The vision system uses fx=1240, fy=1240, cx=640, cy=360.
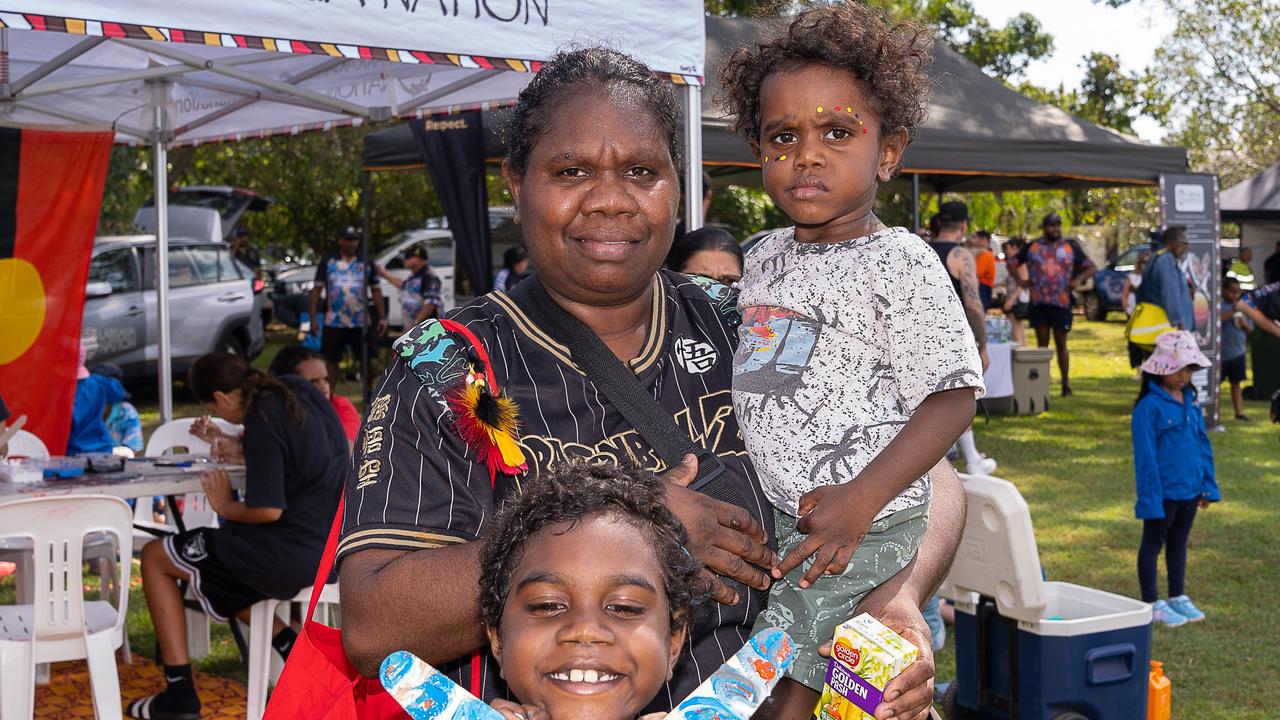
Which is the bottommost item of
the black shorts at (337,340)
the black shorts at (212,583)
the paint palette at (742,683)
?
the black shorts at (212,583)

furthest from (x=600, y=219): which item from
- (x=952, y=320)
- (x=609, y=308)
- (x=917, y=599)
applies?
(x=917, y=599)

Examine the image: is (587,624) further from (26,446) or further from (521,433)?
(26,446)

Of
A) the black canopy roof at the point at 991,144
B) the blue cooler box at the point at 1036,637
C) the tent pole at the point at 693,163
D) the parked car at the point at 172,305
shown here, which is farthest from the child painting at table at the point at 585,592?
the parked car at the point at 172,305

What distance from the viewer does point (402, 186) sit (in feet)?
75.2

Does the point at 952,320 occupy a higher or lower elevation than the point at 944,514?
higher

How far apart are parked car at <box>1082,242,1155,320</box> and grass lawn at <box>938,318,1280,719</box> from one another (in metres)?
11.6

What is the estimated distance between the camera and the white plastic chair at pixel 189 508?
6070 millimetres

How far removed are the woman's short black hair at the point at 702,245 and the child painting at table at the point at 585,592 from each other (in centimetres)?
232

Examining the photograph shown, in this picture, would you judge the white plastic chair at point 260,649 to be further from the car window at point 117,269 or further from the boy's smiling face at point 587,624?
the car window at point 117,269

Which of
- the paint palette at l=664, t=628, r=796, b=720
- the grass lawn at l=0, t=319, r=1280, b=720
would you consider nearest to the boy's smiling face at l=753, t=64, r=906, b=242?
the paint palette at l=664, t=628, r=796, b=720

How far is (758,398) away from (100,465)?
182 inches

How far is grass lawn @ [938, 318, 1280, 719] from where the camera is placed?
5598mm

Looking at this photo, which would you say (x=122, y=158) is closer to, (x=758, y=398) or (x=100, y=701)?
(x=100, y=701)

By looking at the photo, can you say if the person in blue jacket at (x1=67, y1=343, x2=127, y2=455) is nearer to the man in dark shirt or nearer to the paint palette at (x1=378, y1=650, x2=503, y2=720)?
the paint palette at (x1=378, y1=650, x2=503, y2=720)
